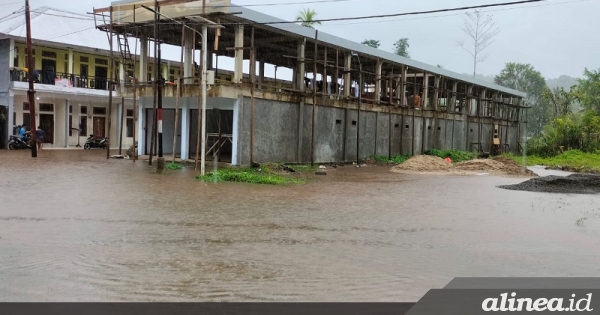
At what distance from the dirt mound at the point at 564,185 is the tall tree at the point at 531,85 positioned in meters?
68.2

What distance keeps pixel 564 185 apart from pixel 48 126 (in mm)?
29004

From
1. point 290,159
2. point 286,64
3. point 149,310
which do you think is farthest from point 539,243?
point 286,64

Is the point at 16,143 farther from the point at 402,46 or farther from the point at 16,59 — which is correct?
the point at 402,46

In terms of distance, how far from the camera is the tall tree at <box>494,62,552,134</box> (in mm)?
81438

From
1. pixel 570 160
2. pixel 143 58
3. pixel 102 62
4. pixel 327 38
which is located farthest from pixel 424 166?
pixel 102 62

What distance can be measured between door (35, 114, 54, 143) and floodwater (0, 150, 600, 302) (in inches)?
761

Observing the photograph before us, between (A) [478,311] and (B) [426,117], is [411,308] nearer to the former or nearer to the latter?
(A) [478,311]

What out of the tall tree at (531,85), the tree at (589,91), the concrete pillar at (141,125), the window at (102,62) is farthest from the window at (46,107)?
the tall tree at (531,85)

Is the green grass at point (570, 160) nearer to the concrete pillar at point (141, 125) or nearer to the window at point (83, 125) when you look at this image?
the concrete pillar at point (141, 125)

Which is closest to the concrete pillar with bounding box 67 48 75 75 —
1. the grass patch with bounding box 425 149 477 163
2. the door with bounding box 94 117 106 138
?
the door with bounding box 94 117 106 138

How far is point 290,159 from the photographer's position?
23656 millimetres

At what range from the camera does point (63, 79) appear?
3106 centimetres

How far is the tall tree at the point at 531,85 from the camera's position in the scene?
81.4 m

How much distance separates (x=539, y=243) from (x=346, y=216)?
3605mm
